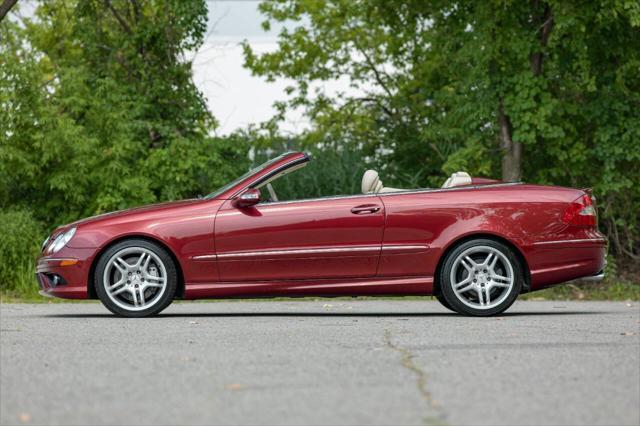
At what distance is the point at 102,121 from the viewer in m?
19.1

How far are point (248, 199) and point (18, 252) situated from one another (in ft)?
23.6

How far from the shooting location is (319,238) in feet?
35.1

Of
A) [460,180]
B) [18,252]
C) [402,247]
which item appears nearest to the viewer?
[402,247]

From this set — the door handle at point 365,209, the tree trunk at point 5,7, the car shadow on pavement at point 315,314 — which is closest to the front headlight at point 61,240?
the car shadow on pavement at point 315,314

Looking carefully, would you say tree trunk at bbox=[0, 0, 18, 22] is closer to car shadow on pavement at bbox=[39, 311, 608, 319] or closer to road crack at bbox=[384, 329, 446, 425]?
car shadow on pavement at bbox=[39, 311, 608, 319]

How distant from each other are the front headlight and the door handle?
2.51 meters

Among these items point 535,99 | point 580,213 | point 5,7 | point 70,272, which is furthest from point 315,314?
point 5,7

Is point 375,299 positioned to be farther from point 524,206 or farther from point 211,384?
point 211,384

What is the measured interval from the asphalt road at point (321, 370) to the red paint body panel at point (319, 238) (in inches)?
14.5

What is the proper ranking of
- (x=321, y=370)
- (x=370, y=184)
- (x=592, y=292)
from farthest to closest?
(x=592, y=292) → (x=370, y=184) → (x=321, y=370)

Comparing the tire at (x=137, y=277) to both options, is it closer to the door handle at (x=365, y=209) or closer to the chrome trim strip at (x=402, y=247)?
the door handle at (x=365, y=209)

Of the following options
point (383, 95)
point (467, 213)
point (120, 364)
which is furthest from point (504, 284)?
point (383, 95)

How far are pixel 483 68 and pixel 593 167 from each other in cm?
251

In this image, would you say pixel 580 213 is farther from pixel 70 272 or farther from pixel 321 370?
pixel 321 370
